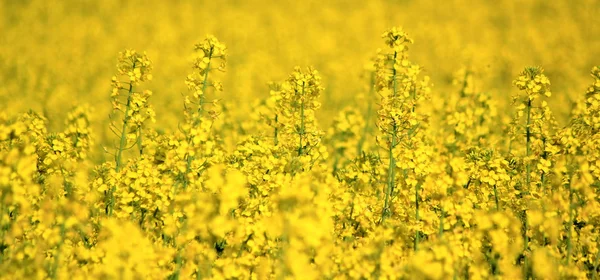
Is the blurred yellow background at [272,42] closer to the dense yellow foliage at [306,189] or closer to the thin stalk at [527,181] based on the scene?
the dense yellow foliage at [306,189]

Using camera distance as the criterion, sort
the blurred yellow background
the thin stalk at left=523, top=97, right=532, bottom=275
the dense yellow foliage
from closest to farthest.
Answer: the dense yellow foliage < the thin stalk at left=523, top=97, right=532, bottom=275 < the blurred yellow background

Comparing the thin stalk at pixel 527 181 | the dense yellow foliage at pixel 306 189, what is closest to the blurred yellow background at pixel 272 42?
the dense yellow foliage at pixel 306 189

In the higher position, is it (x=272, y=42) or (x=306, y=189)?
(x=272, y=42)

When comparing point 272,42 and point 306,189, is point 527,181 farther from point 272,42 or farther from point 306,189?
point 272,42

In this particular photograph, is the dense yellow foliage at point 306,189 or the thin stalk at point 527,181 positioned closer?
the dense yellow foliage at point 306,189

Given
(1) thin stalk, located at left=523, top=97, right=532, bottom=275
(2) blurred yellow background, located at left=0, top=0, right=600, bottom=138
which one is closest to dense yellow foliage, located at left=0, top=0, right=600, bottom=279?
(1) thin stalk, located at left=523, top=97, right=532, bottom=275

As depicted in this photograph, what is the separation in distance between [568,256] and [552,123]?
6.06ft

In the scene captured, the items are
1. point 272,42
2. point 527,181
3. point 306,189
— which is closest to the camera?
point 306,189

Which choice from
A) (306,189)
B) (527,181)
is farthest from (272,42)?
(306,189)

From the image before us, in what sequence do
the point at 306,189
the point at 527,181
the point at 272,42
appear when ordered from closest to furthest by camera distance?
1. the point at 306,189
2. the point at 527,181
3. the point at 272,42

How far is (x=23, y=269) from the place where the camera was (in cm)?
392

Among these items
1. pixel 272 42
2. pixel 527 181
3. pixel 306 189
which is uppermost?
pixel 272 42

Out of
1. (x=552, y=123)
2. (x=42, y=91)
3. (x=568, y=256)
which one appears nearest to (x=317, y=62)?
(x=42, y=91)

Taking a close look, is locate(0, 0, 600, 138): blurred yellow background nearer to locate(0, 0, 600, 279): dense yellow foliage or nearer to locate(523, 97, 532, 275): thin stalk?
locate(0, 0, 600, 279): dense yellow foliage
